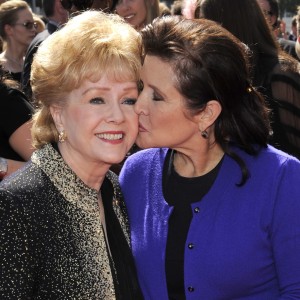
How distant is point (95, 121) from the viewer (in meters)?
2.26

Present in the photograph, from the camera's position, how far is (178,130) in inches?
99.3

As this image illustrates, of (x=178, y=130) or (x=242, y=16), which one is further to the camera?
(x=242, y=16)

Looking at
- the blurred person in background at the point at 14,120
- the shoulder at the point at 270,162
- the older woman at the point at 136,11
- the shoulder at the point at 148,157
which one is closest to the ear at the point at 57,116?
the shoulder at the point at 148,157

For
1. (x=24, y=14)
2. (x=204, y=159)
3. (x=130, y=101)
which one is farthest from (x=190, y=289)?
(x=24, y=14)

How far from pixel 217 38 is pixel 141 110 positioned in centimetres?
40

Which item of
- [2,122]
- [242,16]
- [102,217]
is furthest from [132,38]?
[242,16]

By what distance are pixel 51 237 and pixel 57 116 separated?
49 centimetres

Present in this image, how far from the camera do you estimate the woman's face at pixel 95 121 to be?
2.26m

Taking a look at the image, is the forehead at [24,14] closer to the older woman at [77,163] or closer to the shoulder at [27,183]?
the older woman at [77,163]

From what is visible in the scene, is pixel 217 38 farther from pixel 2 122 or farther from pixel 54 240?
pixel 2 122

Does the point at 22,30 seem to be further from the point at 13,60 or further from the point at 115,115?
the point at 115,115

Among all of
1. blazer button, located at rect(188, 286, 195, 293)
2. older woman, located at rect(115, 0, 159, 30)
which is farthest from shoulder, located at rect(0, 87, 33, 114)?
older woman, located at rect(115, 0, 159, 30)

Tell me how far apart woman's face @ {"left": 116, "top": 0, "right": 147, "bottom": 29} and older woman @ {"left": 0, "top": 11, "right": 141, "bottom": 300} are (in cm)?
280

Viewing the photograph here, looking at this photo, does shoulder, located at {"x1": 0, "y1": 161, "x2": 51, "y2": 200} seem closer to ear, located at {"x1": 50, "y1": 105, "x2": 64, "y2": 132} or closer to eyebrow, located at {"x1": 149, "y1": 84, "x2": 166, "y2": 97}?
ear, located at {"x1": 50, "y1": 105, "x2": 64, "y2": 132}
